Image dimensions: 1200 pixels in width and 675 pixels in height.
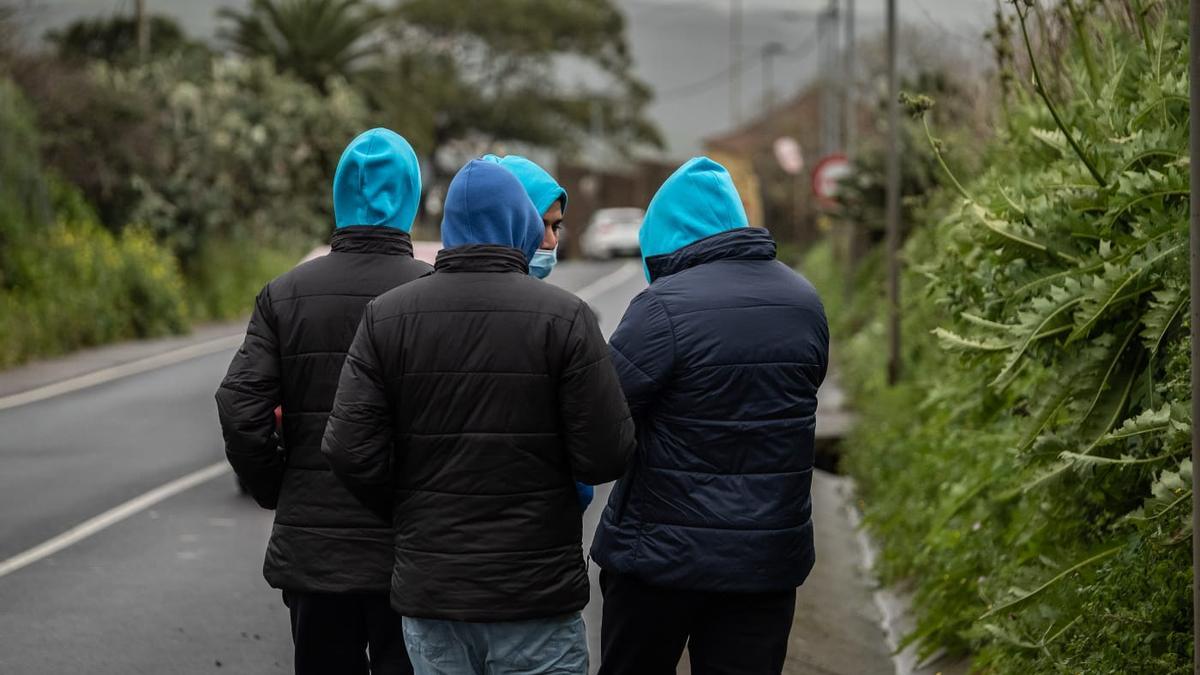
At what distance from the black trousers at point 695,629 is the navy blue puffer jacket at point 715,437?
0.09 metres

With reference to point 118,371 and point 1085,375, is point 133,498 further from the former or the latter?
point 118,371

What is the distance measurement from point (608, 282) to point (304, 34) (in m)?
10.3

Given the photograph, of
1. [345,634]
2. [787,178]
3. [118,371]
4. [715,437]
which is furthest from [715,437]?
[787,178]

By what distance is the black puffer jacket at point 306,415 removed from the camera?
15.1ft

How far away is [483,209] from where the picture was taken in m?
4.21

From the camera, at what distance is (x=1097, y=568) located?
18.0 feet

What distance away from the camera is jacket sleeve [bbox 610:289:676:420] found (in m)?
4.61

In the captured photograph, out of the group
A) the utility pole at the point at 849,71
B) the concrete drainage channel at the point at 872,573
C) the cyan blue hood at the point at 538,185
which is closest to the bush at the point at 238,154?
the utility pole at the point at 849,71

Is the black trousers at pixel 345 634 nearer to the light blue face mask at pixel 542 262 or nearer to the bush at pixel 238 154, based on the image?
the light blue face mask at pixel 542 262

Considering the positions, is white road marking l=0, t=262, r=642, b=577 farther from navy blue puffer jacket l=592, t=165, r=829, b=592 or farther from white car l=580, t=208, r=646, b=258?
white car l=580, t=208, r=646, b=258

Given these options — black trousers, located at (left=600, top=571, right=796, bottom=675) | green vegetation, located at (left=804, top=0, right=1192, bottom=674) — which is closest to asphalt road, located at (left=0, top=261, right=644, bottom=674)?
green vegetation, located at (left=804, top=0, right=1192, bottom=674)

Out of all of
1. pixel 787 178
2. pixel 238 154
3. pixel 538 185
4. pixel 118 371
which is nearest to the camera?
pixel 538 185

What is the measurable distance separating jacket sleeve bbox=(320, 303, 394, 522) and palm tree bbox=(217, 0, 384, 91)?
3583 cm

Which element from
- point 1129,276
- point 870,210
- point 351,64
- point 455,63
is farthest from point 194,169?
point 455,63
